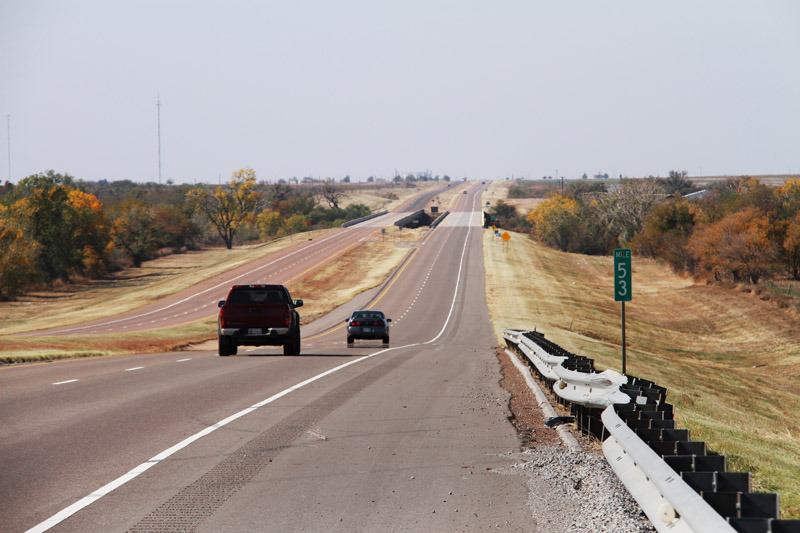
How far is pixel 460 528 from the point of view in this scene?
6.07 m

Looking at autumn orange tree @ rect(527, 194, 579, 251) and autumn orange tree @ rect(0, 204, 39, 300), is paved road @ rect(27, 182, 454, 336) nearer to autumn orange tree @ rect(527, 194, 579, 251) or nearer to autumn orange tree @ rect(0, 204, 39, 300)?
autumn orange tree @ rect(0, 204, 39, 300)

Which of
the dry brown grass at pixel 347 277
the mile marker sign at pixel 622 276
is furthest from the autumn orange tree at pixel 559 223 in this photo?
the mile marker sign at pixel 622 276

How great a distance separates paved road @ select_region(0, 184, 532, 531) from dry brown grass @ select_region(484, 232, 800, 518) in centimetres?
356

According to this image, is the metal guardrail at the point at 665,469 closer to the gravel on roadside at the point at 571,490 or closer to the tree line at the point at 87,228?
the gravel on roadside at the point at 571,490

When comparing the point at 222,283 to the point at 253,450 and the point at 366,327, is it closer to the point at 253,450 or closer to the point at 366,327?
the point at 366,327

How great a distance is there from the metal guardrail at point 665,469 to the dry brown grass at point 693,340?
1814 millimetres

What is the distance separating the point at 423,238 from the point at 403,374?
10341cm

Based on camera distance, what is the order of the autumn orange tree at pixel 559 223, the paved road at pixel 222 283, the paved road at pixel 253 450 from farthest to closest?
the autumn orange tree at pixel 559 223 → the paved road at pixel 222 283 → the paved road at pixel 253 450

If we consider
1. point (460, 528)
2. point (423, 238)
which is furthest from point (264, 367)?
point (423, 238)

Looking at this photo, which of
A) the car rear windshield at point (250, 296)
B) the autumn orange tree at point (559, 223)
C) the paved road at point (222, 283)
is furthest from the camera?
the autumn orange tree at point (559, 223)

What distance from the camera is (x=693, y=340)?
57094 millimetres

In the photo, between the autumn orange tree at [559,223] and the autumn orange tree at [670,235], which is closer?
the autumn orange tree at [670,235]

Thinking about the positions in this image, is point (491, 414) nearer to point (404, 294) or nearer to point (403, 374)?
point (403, 374)

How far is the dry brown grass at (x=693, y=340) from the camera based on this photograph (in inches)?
579
